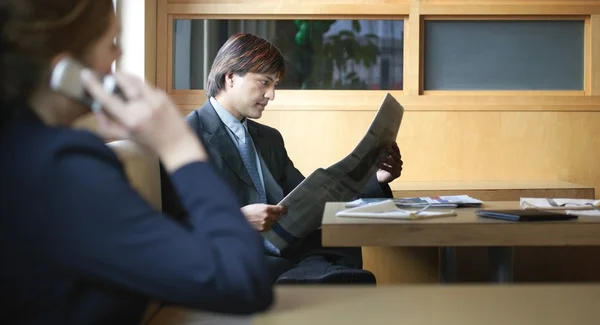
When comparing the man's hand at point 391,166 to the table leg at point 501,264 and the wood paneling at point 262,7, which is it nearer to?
the table leg at point 501,264

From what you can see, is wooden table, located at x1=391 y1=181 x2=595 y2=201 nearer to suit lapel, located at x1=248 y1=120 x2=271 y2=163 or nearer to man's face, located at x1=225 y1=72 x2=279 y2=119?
suit lapel, located at x1=248 y1=120 x2=271 y2=163

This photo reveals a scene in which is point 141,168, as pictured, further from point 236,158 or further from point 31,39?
point 31,39

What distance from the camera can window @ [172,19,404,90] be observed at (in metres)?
4.17

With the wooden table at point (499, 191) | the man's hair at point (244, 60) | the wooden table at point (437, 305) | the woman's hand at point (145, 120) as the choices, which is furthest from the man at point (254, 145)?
the woman's hand at point (145, 120)

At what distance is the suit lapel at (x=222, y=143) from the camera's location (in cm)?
256

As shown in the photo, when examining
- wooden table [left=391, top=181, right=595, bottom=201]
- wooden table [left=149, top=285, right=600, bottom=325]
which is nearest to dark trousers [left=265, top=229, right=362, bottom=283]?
wooden table [left=391, top=181, right=595, bottom=201]

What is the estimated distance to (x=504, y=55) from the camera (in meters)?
4.24

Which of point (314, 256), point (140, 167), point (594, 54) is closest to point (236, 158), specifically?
point (314, 256)

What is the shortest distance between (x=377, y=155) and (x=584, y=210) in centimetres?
62

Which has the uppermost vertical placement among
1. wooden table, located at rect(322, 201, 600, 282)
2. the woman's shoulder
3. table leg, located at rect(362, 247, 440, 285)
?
the woman's shoulder

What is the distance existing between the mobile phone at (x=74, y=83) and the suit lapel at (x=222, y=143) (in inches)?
74.3

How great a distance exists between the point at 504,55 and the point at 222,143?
7.25ft

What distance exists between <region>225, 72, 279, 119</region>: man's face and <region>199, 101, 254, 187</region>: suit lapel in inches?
4.1

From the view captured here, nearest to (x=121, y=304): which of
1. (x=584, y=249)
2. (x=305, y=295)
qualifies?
(x=305, y=295)
